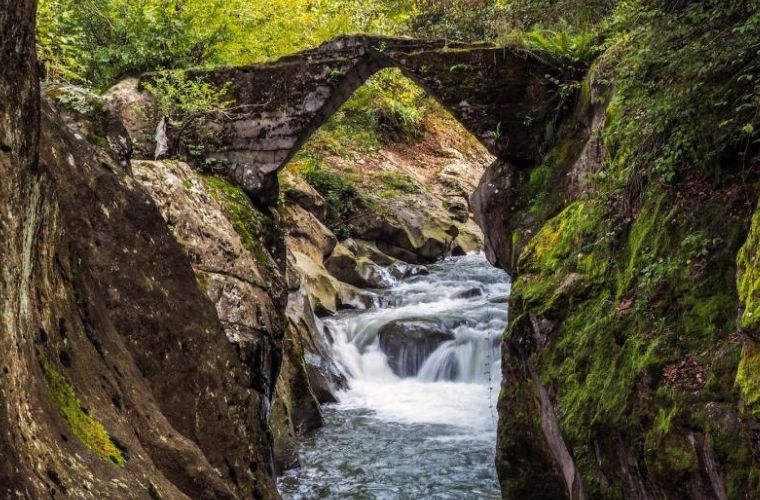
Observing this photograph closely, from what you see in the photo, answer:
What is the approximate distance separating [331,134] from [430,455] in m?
13.5

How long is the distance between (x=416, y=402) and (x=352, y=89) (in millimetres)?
5398

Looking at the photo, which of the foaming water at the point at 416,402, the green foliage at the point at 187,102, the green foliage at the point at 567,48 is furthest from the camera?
the green foliage at the point at 187,102

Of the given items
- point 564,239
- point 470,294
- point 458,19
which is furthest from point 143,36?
point 458,19

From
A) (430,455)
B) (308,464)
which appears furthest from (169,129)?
(430,455)

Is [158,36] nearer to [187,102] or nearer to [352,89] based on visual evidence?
[187,102]

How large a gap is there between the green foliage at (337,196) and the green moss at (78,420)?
1563cm

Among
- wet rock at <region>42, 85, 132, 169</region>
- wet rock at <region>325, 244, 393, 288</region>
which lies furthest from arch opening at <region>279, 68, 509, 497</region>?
wet rock at <region>42, 85, 132, 169</region>

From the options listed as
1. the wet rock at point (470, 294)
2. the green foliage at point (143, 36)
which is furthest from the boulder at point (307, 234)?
the green foliage at point (143, 36)

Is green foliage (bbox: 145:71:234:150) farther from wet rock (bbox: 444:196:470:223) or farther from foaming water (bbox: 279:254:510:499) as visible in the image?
wet rock (bbox: 444:196:470:223)

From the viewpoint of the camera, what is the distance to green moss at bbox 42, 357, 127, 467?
3.40 meters

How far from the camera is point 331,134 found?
21500 mm

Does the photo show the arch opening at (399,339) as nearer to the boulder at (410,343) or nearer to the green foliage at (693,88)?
the boulder at (410,343)

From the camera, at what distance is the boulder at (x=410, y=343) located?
1330 centimetres

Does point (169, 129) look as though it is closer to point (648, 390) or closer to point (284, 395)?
point (284, 395)
